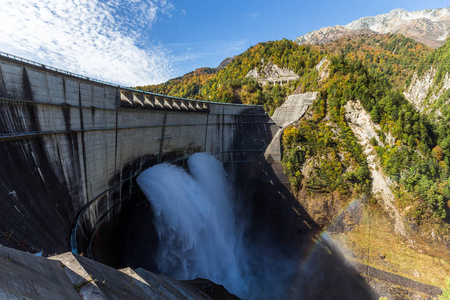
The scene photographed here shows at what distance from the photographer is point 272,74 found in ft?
153

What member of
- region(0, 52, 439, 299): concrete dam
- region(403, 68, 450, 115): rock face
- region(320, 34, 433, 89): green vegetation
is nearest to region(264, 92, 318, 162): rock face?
region(0, 52, 439, 299): concrete dam

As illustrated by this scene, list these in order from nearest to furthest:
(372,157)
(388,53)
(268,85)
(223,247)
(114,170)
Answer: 1. (114,170)
2. (223,247)
3. (372,157)
4. (268,85)
5. (388,53)

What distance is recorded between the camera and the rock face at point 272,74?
4398 centimetres

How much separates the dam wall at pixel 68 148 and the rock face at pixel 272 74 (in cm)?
2862

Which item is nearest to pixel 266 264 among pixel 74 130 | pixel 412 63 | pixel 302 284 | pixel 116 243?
pixel 302 284

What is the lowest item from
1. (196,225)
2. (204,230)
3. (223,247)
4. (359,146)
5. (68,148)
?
(223,247)

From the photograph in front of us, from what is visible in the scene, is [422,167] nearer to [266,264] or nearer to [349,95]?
[349,95]

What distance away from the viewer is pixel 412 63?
90312mm

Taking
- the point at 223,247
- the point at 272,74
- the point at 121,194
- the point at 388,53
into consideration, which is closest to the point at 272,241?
the point at 223,247

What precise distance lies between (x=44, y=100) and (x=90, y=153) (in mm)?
4057

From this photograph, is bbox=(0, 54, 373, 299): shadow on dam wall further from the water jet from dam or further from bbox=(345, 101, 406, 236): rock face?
bbox=(345, 101, 406, 236): rock face

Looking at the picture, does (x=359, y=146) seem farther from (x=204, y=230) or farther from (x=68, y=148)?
(x=68, y=148)

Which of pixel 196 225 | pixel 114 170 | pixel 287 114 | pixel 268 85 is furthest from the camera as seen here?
pixel 268 85

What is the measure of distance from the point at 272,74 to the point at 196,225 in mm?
37873
